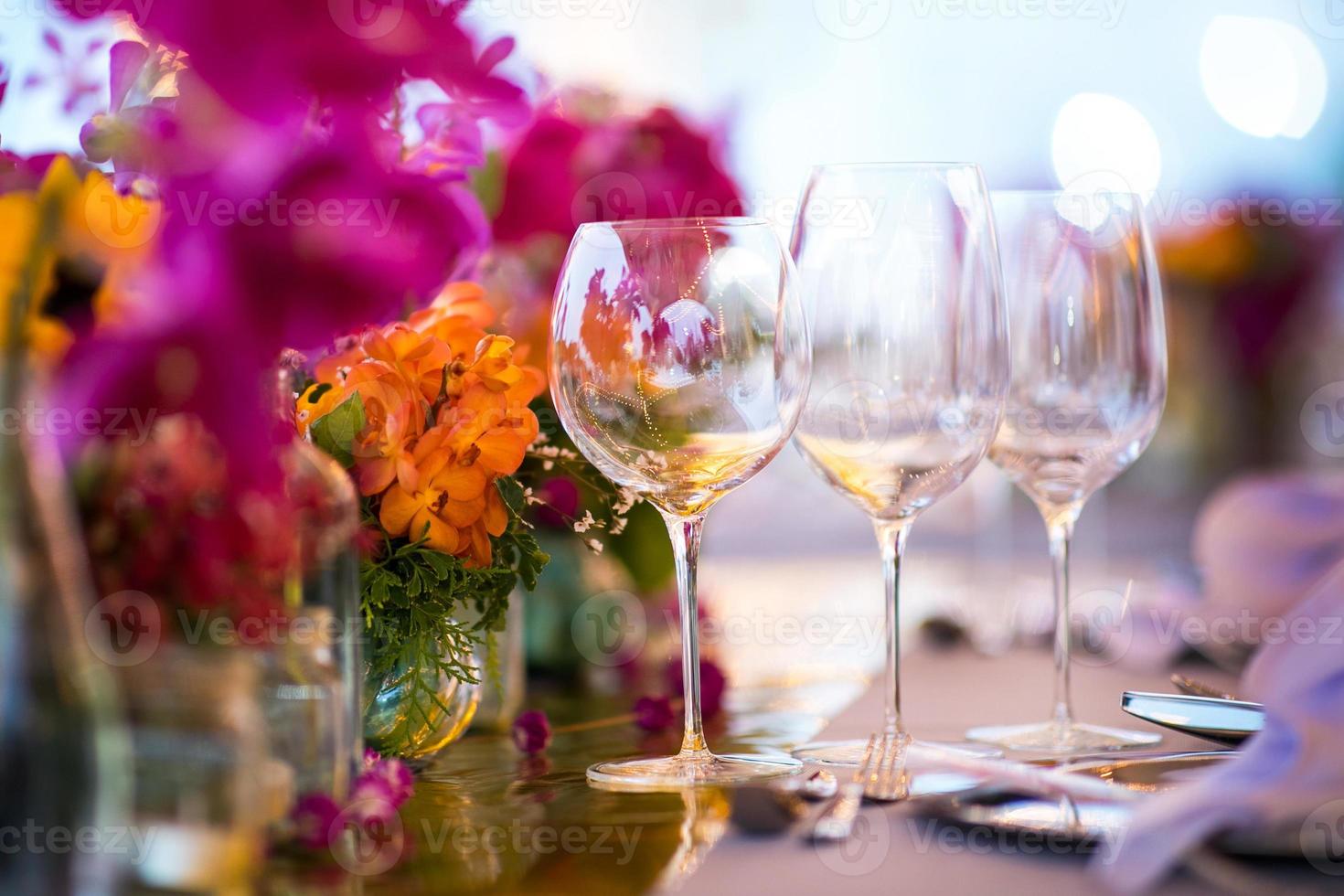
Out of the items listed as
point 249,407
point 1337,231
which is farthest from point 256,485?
point 1337,231

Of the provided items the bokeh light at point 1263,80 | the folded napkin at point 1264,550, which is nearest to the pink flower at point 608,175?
the folded napkin at point 1264,550

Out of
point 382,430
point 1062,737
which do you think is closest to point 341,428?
point 382,430

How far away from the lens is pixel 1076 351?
741 millimetres

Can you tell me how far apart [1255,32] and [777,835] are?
5.10m

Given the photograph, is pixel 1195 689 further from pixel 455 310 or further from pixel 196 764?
pixel 196 764

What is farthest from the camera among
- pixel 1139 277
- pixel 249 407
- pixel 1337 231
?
pixel 1337 231

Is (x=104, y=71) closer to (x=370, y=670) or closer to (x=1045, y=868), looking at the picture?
(x=370, y=670)

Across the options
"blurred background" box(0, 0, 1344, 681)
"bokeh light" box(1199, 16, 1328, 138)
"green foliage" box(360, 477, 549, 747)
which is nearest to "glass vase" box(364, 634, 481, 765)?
"green foliage" box(360, 477, 549, 747)

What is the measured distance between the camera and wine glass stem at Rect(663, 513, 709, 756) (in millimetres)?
612

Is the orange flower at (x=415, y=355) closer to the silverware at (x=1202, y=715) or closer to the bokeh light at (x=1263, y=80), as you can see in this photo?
the silverware at (x=1202, y=715)

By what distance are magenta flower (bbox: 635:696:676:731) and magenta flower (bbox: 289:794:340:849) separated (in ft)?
1.05

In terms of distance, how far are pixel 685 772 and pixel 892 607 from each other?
0.12 m

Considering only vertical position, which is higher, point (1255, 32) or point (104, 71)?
point (1255, 32)

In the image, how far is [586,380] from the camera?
58 cm
